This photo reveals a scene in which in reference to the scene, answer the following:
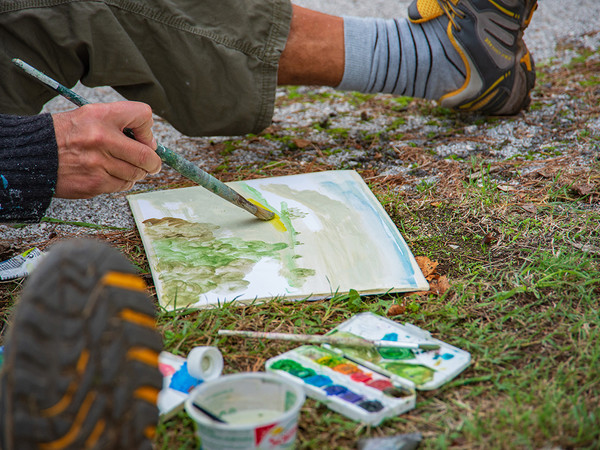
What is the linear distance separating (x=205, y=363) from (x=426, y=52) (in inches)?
62.6

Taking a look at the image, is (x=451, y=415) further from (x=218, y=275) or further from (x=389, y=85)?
(x=389, y=85)

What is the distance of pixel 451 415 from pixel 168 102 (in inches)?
55.9

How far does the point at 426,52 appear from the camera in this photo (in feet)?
7.43

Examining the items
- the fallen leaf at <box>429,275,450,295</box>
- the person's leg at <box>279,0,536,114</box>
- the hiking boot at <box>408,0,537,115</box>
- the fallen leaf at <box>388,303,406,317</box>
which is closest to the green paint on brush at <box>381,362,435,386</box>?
the fallen leaf at <box>388,303,406,317</box>

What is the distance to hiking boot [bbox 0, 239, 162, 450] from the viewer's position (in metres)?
0.75

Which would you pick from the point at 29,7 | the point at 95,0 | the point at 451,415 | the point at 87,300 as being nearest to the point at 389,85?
the point at 95,0

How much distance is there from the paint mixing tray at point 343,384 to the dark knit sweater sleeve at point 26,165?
0.76 m

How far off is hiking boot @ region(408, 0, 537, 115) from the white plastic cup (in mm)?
1680

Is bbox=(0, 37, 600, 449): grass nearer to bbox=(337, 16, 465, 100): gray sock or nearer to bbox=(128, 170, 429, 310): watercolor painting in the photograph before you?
bbox=(128, 170, 429, 310): watercolor painting

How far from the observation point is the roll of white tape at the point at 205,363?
3.53 ft

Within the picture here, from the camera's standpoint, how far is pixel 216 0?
1960mm

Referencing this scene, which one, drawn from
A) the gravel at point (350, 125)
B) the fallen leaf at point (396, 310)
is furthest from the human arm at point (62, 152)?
the fallen leaf at point (396, 310)

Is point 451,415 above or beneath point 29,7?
beneath

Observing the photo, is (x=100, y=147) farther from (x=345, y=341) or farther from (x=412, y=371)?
(x=412, y=371)
